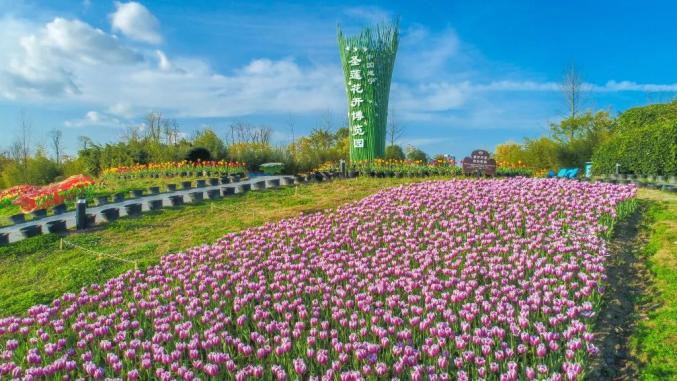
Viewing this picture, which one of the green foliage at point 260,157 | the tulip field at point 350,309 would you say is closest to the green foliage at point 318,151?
the green foliage at point 260,157

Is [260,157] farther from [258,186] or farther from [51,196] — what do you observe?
[51,196]

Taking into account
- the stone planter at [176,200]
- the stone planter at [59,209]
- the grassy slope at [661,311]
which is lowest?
the grassy slope at [661,311]

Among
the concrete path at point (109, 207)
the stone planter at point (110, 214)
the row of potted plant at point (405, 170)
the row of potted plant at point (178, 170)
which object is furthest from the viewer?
the row of potted plant at point (178, 170)

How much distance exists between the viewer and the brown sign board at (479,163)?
18.9m

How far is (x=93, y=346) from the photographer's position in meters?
5.75

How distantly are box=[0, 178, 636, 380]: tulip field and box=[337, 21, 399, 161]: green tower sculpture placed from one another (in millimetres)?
17432

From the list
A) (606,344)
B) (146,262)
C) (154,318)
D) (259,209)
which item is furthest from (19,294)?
(606,344)

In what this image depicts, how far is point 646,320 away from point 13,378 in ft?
24.7

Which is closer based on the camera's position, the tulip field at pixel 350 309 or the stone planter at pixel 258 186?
the tulip field at pixel 350 309

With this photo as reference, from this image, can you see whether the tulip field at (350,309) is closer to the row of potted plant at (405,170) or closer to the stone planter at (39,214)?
the stone planter at (39,214)

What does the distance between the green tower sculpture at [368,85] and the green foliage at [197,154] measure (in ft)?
35.8

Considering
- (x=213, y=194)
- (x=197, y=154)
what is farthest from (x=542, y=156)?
(x=213, y=194)

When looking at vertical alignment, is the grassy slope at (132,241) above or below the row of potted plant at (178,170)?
below

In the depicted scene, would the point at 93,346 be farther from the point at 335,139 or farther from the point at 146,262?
the point at 335,139
